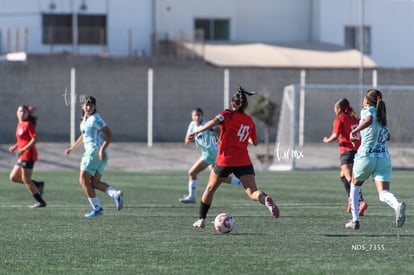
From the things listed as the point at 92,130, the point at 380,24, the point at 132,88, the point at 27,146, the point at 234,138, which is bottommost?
the point at 132,88

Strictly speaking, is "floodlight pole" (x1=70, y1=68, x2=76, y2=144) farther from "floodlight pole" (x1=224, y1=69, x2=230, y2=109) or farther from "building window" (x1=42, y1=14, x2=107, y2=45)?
"building window" (x1=42, y1=14, x2=107, y2=45)

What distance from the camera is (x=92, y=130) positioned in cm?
1705

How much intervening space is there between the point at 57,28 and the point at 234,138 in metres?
37.7

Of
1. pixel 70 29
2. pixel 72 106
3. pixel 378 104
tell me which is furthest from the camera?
pixel 70 29

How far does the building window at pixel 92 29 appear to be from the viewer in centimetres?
5084

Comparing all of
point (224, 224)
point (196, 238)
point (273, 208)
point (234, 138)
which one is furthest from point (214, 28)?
point (196, 238)

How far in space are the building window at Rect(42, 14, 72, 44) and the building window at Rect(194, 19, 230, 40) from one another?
6558 millimetres

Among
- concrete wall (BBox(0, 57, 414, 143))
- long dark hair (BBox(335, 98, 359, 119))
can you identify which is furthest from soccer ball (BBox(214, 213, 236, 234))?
concrete wall (BBox(0, 57, 414, 143))

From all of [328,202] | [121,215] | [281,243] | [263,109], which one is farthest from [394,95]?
[281,243]

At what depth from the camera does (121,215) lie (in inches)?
675

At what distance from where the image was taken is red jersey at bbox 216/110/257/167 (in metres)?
14.3

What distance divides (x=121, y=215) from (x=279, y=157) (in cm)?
1963

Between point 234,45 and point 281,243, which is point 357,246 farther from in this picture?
point 234,45

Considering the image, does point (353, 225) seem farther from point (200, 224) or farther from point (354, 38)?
point (354, 38)
